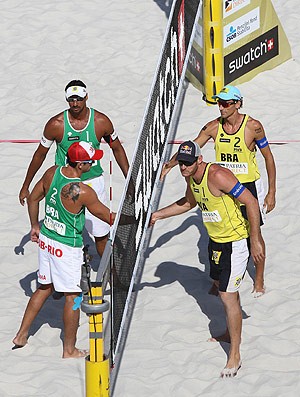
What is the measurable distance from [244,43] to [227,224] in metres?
4.86

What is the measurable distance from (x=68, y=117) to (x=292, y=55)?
16.9 feet

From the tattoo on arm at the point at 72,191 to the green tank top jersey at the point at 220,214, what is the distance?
760 millimetres

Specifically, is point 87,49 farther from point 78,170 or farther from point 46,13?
point 78,170

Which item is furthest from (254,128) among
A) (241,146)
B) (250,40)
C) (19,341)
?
(250,40)

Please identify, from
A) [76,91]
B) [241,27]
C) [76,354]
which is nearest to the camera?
[76,354]

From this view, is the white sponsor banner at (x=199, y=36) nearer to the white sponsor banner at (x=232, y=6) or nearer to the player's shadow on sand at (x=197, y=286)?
the white sponsor banner at (x=232, y=6)

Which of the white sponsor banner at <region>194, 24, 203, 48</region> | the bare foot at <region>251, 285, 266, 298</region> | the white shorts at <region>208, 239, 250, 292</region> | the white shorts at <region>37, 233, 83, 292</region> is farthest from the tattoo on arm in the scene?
the white sponsor banner at <region>194, 24, 203, 48</region>

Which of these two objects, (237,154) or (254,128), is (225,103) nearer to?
(254,128)

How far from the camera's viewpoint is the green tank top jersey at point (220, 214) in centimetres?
678

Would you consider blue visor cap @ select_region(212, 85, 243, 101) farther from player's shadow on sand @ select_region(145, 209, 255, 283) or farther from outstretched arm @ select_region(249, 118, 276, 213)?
player's shadow on sand @ select_region(145, 209, 255, 283)

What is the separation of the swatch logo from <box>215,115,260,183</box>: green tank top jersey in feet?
11.9

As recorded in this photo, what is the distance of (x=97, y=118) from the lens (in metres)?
7.81

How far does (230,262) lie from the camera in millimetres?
6867

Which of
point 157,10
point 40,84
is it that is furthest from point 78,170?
point 157,10
